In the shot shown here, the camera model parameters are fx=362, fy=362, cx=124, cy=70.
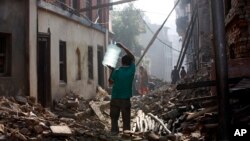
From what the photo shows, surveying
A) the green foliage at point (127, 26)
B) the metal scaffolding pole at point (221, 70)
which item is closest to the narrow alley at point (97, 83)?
the metal scaffolding pole at point (221, 70)

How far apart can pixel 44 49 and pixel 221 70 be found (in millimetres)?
9526

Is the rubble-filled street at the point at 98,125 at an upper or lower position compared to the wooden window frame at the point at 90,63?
lower

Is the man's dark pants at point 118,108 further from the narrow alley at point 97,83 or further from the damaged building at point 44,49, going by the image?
the damaged building at point 44,49

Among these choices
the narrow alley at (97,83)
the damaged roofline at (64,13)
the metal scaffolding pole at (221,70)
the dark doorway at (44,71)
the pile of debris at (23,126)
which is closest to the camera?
the metal scaffolding pole at (221,70)

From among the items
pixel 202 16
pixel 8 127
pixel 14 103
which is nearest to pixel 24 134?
pixel 8 127

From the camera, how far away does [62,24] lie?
14.5m

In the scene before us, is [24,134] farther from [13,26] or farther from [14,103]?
[13,26]

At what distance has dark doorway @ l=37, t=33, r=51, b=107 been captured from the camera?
41.6 ft

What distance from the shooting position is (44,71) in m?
12.8

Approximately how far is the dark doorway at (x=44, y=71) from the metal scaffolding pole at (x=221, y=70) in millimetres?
9092

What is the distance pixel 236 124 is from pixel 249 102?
677mm

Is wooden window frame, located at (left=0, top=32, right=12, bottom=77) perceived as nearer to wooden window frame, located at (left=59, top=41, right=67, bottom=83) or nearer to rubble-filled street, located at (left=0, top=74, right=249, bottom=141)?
rubble-filled street, located at (left=0, top=74, right=249, bottom=141)

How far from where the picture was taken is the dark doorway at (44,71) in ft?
41.6

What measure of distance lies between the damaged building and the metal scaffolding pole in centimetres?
777
